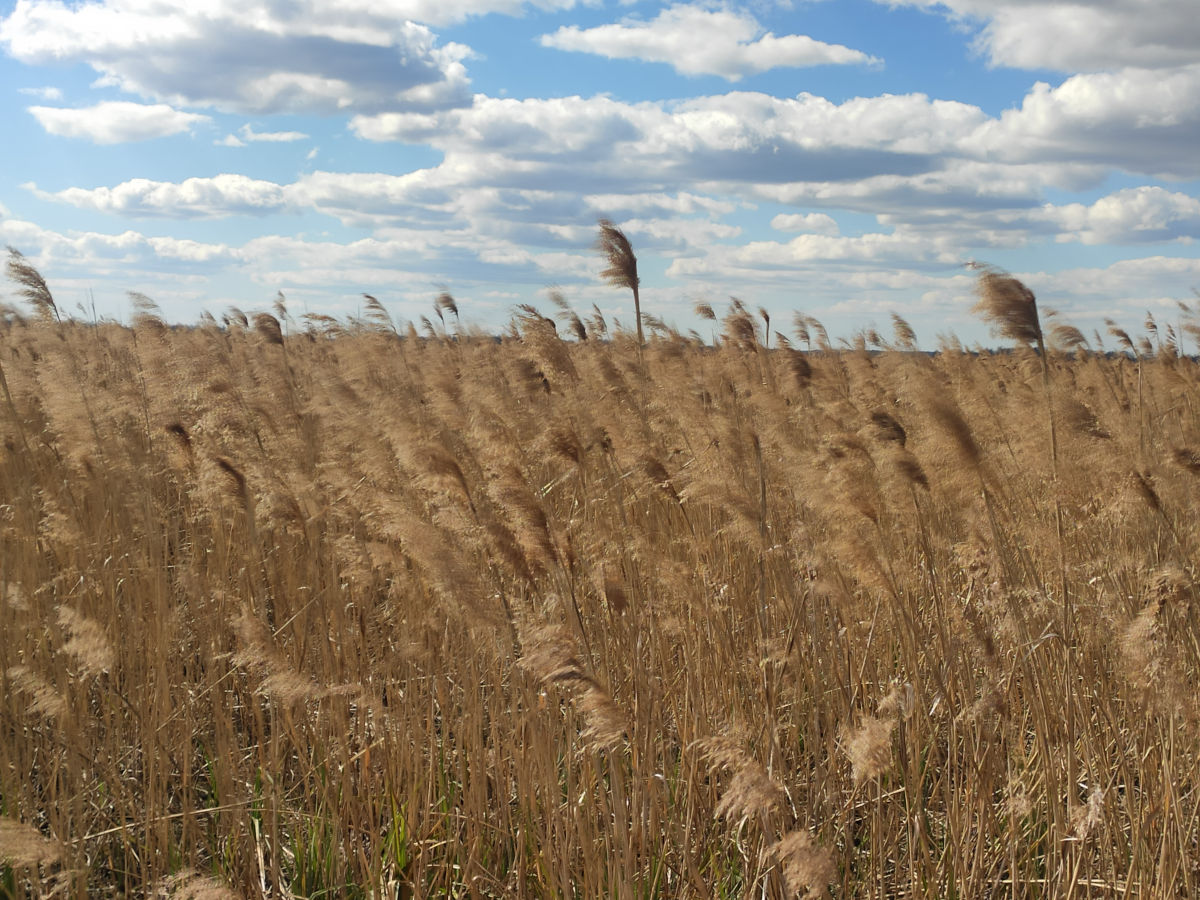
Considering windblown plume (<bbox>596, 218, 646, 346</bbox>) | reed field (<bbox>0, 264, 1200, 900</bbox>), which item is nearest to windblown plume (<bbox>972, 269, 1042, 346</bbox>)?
reed field (<bbox>0, 264, 1200, 900</bbox>)

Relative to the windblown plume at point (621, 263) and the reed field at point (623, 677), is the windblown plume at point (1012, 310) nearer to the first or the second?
the reed field at point (623, 677)

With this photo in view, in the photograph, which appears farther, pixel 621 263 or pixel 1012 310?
pixel 621 263

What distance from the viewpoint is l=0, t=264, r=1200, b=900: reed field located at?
2.15 m

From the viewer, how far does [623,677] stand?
9.27 feet

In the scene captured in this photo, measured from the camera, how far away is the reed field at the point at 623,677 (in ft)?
7.05

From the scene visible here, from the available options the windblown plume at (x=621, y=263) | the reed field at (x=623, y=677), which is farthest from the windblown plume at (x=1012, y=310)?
the windblown plume at (x=621, y=263)

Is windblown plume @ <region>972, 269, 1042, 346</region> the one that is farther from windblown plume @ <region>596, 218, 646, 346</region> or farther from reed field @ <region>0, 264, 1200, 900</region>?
windblown plume @ <region>596, 218, 646, 346</region>

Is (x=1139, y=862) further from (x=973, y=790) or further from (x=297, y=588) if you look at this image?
(x=297, y=588)

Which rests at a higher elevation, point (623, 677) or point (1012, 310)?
point (1012, 310)

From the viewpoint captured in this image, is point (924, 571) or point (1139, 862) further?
point (924, 571)

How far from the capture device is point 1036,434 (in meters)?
2.80

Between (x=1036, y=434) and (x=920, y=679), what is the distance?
A: 805mm

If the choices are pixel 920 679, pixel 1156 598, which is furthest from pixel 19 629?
pixel 1156 598

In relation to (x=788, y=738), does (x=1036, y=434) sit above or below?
above
